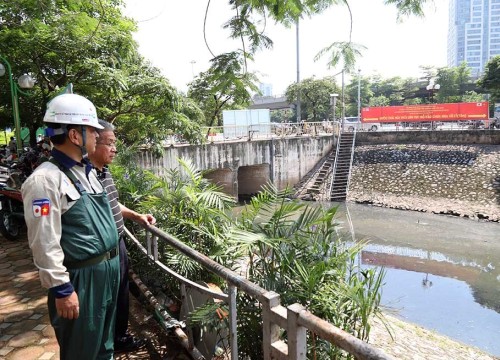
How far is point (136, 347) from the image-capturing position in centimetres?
269

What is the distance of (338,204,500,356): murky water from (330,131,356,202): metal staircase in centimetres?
255

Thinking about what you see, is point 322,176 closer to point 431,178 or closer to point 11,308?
point 431,178

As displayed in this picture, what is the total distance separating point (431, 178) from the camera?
58.3ft

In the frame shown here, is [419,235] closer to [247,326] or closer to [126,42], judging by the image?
[126,42]

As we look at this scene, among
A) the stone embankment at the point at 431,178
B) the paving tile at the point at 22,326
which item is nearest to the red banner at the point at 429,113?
the stone embankment at the point at 431,178

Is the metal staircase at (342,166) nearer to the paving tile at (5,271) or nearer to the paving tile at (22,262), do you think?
the paving tile at (22,262)

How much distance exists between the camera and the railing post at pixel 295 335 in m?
1.45

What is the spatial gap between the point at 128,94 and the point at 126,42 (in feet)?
3.51

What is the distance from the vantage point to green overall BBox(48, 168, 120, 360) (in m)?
1.71

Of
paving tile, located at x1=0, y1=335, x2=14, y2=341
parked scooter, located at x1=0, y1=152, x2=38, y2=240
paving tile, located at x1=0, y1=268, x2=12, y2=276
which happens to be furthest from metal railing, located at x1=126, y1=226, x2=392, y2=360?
parked scooter, located at x1=0, y1=152, x2=38, y2=240

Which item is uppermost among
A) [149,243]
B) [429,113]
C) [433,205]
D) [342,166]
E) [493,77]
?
[493,77]

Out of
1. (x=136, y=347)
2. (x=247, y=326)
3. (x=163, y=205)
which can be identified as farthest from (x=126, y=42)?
(x=247, y=326)

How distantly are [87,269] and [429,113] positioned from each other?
917 inches

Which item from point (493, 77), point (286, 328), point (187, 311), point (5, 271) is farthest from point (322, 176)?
point (286, 328)
